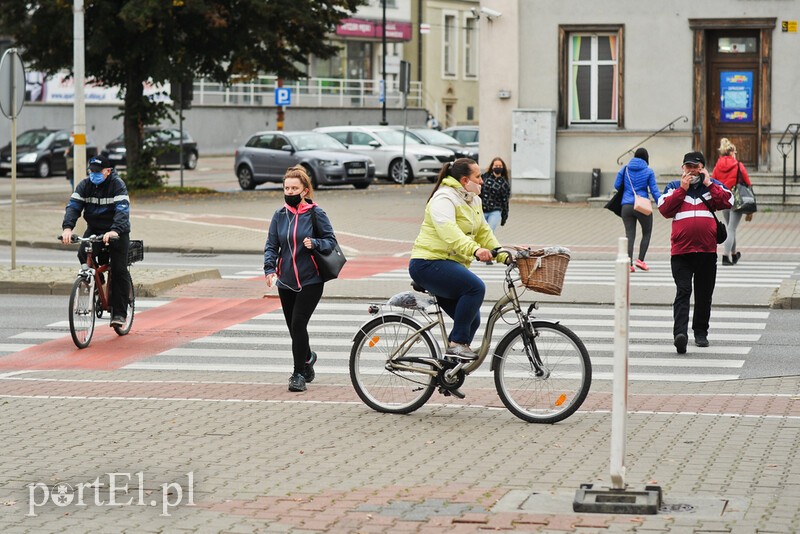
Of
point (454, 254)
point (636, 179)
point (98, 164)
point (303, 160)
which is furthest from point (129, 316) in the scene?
point (303, 160)

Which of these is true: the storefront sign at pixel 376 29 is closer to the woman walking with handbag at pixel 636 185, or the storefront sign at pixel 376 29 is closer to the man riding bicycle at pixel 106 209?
the woman walking with handbag at pixel 636 185

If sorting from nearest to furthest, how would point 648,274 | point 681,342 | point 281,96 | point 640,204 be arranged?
point 681,342 → point 640,204 → point 648,274 → point 281,96

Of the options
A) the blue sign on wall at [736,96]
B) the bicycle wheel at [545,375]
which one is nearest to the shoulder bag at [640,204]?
the bicycle wheel at [545,375]

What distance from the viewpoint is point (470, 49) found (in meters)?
81.4

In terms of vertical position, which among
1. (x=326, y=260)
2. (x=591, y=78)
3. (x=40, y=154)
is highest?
(x=591, y=78)

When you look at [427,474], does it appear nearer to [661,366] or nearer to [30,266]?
[661,366]

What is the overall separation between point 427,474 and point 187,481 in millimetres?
1290

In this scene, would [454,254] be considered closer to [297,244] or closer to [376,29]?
[297,244]

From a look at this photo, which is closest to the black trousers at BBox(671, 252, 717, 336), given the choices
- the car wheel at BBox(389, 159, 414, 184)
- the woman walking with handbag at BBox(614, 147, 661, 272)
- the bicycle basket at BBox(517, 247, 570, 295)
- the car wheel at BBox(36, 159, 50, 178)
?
the bicycle basket at BBox(517, 247, 570, 295)

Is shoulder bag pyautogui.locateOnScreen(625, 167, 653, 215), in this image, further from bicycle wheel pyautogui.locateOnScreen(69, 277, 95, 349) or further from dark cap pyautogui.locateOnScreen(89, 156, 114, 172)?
bicycle wheel pyautogui.locateOnScreen(69, 277, 95, 349)

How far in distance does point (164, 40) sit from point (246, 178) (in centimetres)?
576

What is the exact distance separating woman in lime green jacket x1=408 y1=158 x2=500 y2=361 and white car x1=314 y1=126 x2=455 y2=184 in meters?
30.7

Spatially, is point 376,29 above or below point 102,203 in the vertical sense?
above

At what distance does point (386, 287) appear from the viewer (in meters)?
18.1
